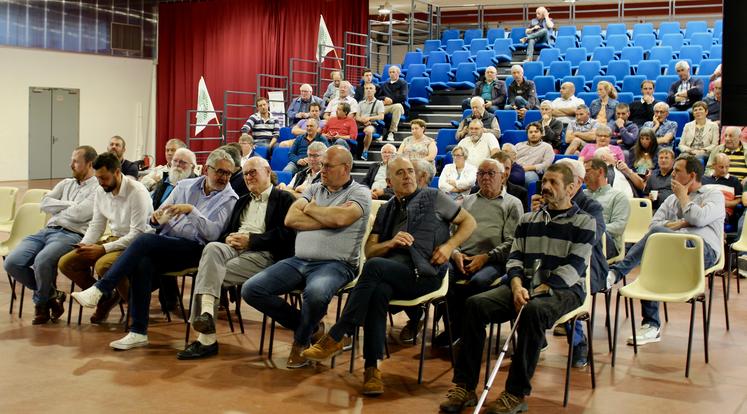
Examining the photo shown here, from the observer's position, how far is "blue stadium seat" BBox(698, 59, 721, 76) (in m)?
9.61

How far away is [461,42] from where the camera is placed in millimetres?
12797

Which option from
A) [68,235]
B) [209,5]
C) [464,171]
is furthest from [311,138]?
[209,5]

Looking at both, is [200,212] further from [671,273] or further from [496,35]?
[496,35]

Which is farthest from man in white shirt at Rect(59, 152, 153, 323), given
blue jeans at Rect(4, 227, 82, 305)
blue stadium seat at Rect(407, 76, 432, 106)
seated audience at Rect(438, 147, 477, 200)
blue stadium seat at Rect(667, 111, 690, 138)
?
blue stadium seat at Rect(407, 76, 432, 106)

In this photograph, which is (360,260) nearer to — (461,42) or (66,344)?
(66,344)

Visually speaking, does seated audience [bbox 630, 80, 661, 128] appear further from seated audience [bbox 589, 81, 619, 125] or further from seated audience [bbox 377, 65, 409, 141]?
seated audience [bbox 377, 65, 409, 141]

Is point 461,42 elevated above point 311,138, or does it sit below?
above

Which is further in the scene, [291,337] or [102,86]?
[102,86]

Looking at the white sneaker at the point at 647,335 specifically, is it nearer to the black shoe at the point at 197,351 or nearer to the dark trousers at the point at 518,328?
the dark trousers at the point at 518,328

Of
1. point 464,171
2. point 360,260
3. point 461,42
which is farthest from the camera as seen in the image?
point 461,42

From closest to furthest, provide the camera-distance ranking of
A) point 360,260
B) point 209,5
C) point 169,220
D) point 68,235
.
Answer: point 360,260 < point 169,220 < point 68,235 < point 209,5

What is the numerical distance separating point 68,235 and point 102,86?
11.7 m

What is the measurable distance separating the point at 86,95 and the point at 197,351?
1281cm

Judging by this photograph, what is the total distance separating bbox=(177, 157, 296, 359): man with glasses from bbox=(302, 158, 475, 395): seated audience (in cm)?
63
